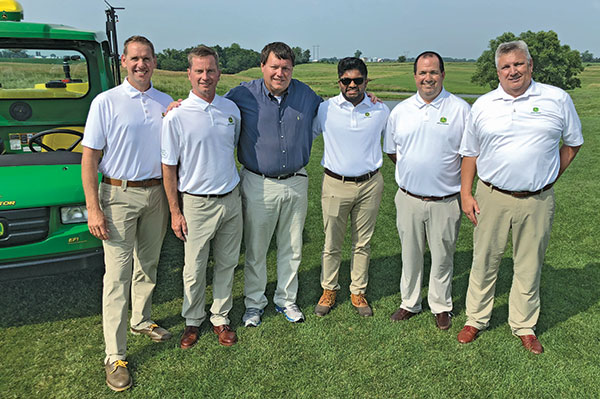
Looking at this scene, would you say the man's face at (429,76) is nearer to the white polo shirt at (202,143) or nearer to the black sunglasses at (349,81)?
the black sunglasses at (349,81)

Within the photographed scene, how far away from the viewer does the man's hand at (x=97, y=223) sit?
9.62 feet

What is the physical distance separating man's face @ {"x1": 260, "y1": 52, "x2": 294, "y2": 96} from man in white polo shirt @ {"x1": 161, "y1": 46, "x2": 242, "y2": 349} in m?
0.35

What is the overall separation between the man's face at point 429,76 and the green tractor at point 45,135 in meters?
2.73

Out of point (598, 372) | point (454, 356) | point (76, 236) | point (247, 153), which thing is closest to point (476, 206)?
point (454, 356)

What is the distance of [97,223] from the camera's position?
2.94 meters

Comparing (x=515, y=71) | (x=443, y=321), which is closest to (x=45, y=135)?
(x=443, y=321)

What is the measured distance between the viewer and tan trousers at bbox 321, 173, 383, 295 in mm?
3803

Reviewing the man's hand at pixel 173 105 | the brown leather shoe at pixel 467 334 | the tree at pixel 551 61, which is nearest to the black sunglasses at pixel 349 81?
the man's hand at pixel 173 105

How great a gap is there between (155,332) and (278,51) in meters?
2.37

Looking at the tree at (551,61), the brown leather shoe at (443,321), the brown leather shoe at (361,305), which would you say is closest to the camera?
the brown leather shoe at (443,321)

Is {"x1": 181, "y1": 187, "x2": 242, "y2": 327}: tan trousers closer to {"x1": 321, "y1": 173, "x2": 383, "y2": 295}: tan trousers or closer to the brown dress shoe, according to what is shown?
the brown dress shoe

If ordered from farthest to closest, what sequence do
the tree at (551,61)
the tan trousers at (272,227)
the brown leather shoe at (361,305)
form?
the tree at (551,61) → the brown leather shoe at (361,305) → the tan trousers at (272,227)

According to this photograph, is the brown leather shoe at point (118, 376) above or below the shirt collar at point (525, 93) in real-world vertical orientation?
below

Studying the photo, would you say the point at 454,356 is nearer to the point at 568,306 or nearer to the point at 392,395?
the point at 392,395
